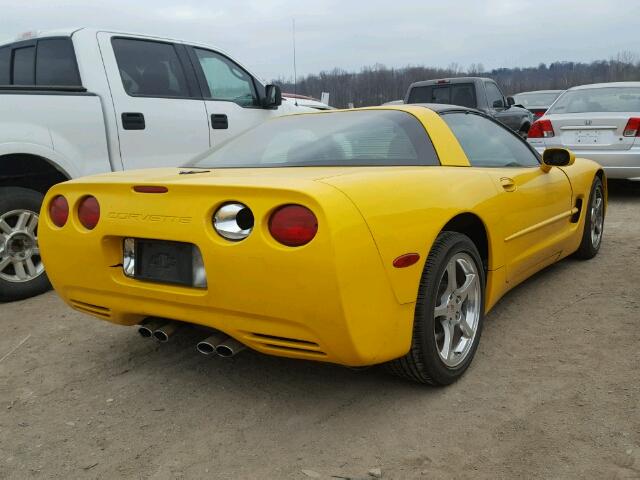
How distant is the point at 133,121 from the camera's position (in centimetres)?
472

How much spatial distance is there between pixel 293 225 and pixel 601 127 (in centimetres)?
613

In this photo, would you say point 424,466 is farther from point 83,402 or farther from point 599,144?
point 599,144

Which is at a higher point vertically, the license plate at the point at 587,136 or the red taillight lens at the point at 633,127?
the red taillight lens at the point at 633,127

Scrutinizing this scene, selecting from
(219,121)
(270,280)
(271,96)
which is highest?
(271,96)

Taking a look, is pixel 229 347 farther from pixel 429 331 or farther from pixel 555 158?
pixel 555 158

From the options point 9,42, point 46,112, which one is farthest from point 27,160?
point 9,42

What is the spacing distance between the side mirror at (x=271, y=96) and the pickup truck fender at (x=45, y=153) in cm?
217

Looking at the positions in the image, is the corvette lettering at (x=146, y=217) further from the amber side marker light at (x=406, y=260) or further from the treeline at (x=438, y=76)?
the treeline at (x=438, y=76)

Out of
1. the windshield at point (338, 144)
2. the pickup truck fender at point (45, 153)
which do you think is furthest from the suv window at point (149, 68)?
the windshield at point (338, 144)

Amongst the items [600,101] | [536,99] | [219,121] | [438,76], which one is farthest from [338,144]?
[438,76]

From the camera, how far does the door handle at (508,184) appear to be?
316 cm

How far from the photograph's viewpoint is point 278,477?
6.73 feet

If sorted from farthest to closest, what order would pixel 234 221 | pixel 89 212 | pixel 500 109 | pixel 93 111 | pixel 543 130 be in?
1. pixel 500 109
2. pixel 543 130
3. pixel 93 111
4. pixel 89 212
5. pixel 234 221

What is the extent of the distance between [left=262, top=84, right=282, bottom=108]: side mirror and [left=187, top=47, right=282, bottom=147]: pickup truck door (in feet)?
0.21
